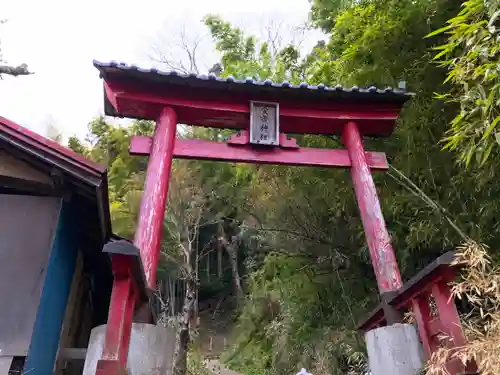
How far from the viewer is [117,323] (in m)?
2.80

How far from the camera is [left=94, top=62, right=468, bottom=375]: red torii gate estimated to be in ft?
15.1

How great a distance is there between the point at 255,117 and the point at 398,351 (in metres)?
2.82

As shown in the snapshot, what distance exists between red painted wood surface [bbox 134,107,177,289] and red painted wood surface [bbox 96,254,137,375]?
0.81 m

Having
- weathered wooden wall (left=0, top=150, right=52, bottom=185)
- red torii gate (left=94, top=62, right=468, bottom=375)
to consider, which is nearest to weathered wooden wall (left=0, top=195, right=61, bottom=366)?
weathered wooden wall (left=0, top=150, right=52, bottom=185)

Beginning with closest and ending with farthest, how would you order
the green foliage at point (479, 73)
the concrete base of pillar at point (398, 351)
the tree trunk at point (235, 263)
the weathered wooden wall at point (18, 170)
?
the green foliage at point (479, 73) < the concrete base of pillar at point (398, 351) < the weathered wooden wall at point (18, 170) < the tree trunk at point (235, 263)

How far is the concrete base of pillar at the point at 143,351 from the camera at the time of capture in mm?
3236

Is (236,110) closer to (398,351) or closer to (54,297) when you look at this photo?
(54,297)

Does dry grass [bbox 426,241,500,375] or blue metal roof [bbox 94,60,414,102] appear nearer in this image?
dry grass [bbox 426,241,500,375]

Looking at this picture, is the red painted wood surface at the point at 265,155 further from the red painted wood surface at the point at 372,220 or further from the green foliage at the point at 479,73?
the green foliage at the point at 479,73

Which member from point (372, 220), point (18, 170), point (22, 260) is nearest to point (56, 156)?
point (18, 170)

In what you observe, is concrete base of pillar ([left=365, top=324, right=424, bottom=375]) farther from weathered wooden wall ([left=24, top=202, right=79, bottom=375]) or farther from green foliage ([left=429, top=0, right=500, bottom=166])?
weathered wooden wall ([left=24, top=202, right=79, bottom=375])

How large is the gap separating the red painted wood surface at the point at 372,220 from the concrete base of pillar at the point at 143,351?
6.33 ft

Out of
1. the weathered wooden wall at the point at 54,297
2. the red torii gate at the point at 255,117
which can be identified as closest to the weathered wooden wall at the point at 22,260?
the weathered wooden wall at the point at 54,297

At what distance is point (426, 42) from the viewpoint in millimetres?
5500
